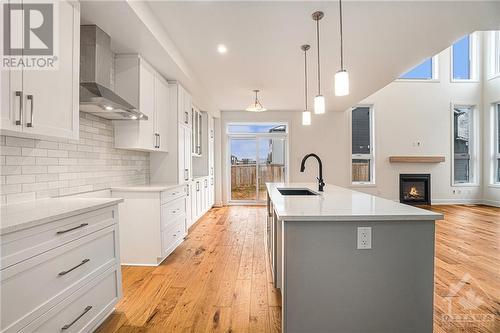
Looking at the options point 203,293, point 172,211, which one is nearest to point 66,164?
point 172,211

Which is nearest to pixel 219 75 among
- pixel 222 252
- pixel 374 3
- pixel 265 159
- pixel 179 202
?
pixel 179 202

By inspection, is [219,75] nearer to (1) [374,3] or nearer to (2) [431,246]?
(1) [374,3]

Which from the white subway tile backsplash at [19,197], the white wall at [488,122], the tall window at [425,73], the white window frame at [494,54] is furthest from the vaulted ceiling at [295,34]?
the white window frame at [494,54]

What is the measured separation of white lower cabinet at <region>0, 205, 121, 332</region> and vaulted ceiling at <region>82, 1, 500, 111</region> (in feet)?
5.62

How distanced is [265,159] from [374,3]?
199 inches

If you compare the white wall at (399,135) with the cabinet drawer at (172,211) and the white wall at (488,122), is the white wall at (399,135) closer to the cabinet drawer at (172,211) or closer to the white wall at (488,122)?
the white wall at (488,122)

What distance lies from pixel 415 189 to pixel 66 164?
796 centimetres

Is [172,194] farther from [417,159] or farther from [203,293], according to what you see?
[417,159]

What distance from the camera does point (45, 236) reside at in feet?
4.45

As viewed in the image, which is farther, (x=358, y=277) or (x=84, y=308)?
(x=84, y=308)

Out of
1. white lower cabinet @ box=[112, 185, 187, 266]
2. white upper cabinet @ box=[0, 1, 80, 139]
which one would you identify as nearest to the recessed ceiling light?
white upper cabinet @ box=[0, 1, 80, 139]

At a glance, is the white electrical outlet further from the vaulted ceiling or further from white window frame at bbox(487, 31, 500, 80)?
white window frame at bbox(487, 31, 500, 80)

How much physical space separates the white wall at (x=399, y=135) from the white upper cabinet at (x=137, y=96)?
12.7ft

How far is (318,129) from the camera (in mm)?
7137
